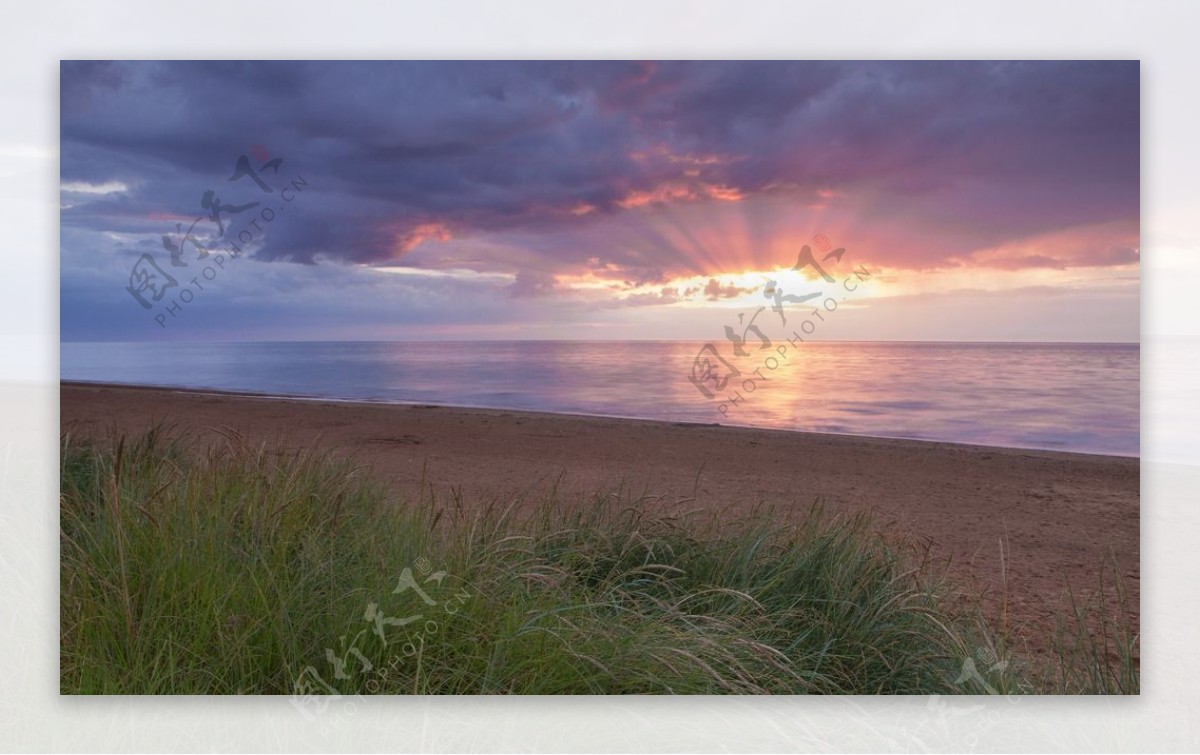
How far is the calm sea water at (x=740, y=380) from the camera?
3.92 m

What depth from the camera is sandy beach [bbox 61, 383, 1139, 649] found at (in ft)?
12.3

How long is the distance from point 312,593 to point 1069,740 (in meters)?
2.95

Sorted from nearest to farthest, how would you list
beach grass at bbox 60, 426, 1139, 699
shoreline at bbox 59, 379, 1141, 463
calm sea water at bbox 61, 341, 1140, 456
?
beach grass at bbox 60, 426, 1139, 699
calm sea water at bbox 61, 341, 1140, 456
shoreline at bbox 59, 379, 1141, 463

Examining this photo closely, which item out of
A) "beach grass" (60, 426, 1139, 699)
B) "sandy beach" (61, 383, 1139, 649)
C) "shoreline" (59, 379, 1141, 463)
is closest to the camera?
"beach grass" (60, 426, 1139, 699)

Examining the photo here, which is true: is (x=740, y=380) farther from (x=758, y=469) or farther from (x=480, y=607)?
(x=480, y=607)

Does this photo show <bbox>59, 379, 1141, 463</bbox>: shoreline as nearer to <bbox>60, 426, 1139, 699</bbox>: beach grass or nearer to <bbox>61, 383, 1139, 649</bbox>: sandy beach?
<bbox>61, 383, 1139, 649</bbox>: sandy beach

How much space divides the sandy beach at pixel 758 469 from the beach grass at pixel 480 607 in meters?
0.30

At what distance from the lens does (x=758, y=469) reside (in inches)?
238

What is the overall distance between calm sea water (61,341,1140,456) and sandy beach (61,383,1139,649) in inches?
6.7

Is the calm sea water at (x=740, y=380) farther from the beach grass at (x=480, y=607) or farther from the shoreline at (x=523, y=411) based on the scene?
the beach grass at (x=480, y=607)

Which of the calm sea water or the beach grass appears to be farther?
the calm sea water

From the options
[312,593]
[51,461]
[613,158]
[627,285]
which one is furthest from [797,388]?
[51,461]

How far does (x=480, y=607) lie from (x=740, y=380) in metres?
3.95

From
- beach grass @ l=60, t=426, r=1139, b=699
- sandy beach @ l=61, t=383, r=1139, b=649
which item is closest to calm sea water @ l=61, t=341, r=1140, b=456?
sandy beach @ l=61, t=383, r=1139, b=649
